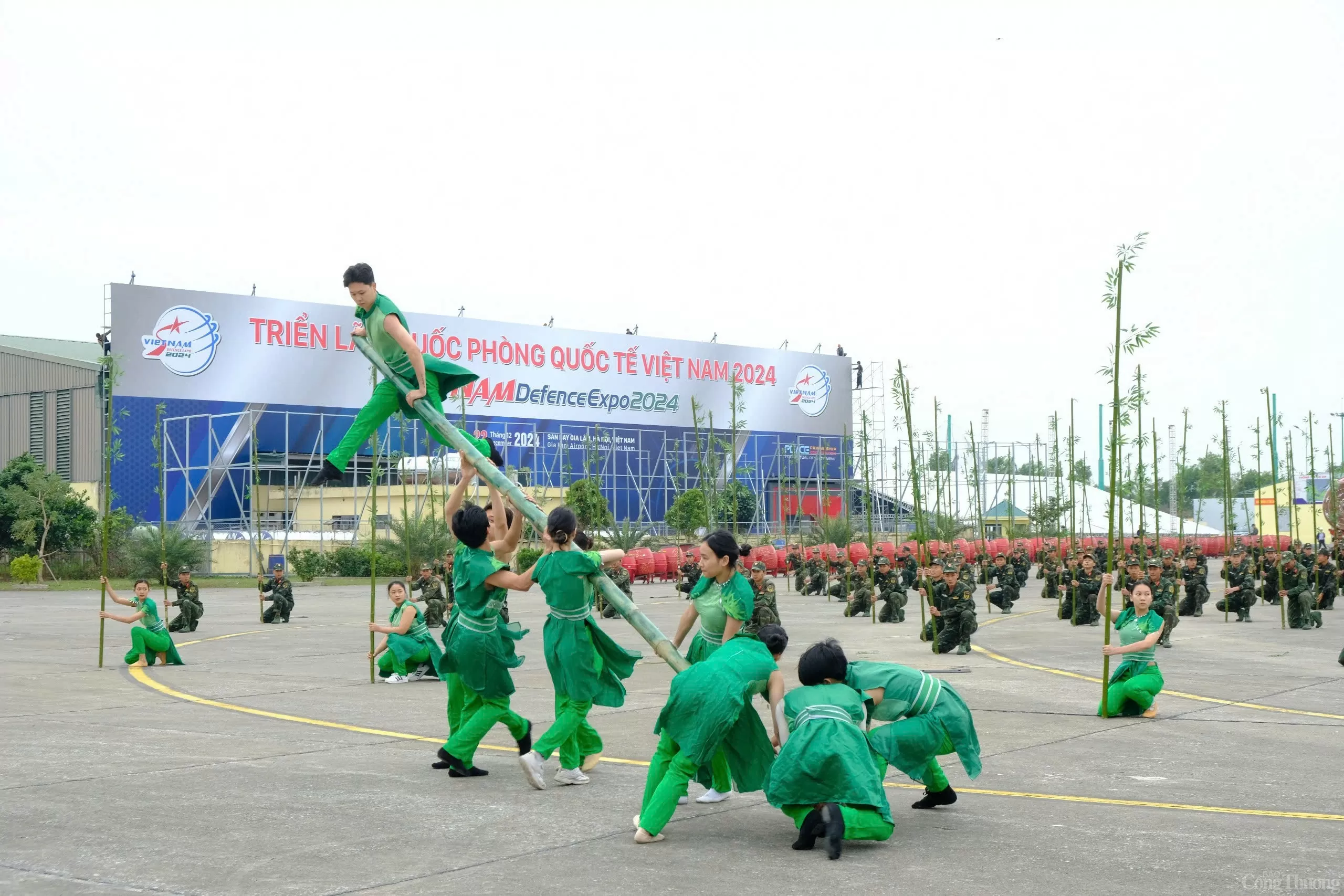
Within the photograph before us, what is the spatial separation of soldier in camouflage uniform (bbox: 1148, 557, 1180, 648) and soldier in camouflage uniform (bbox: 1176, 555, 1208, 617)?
13.0 feet

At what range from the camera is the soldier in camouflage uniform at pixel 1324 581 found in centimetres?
2256

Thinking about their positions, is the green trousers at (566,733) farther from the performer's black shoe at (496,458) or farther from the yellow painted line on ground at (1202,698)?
the yellow painted line on ground at (1202,698)

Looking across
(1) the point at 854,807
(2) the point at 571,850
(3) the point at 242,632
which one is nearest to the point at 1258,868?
(1) the point at 854,807

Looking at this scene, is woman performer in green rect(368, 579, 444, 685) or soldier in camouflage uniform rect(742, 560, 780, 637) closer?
woman performer in green rect(368, 579, 444, 685)

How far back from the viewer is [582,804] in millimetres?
7316

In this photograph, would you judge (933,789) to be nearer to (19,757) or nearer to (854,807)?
(854,807)

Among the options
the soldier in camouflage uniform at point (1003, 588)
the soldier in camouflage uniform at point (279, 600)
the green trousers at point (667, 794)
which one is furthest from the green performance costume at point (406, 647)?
the soldier in camouflage uniform at point (1003, 588)

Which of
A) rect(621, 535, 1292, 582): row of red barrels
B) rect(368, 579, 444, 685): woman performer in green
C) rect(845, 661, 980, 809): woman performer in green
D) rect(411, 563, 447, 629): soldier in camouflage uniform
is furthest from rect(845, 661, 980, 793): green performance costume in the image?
rect(621, 535, 1292, 582): row of red barrels

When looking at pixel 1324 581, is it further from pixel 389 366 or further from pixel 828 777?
pixel 389 366

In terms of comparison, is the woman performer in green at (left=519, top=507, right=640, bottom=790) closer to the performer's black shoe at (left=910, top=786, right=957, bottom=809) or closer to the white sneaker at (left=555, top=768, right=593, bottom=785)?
the white sneaker at (left=555, top=768, right=593, bottom=785)

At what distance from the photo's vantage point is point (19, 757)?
8.80 meters

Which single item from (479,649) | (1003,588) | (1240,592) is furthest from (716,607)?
(1003,588)

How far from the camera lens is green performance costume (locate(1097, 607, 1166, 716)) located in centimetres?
1083

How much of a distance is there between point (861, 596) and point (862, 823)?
20.3 meters
